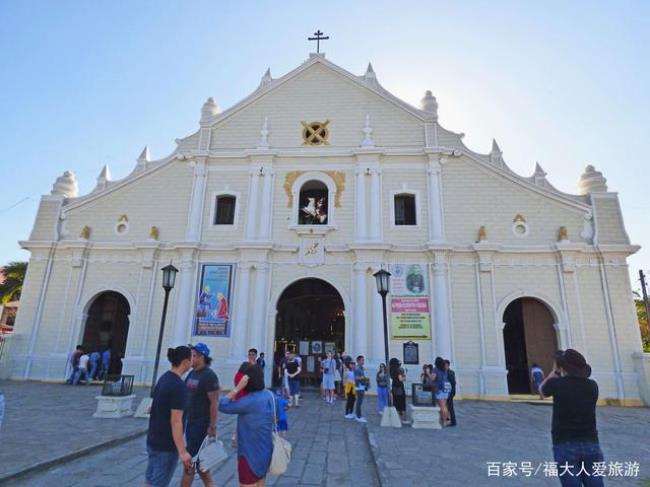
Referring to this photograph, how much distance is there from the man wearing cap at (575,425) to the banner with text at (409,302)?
445 inches

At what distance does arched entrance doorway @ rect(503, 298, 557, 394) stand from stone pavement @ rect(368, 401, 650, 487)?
367 cm

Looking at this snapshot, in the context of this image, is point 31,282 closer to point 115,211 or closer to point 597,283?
point 115,211

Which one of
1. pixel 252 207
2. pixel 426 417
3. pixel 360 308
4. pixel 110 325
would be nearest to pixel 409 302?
pixel 360 308

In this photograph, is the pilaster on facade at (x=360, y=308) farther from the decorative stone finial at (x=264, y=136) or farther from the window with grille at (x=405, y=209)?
the decorative stone finial at (x=264, y=136)

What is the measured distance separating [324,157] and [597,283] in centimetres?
1200

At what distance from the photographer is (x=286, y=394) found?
12023mm

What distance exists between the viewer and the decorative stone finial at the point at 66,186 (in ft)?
60.4

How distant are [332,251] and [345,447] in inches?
367

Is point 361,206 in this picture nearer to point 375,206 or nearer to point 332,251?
point 375,206

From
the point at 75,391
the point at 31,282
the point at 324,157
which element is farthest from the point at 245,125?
the point at 75,391

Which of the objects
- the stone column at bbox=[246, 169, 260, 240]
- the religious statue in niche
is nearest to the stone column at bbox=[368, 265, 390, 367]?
the religious statue in niche

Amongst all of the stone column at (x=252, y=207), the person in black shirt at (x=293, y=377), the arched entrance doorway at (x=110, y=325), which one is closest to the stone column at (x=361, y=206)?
the stone column at (x=252, y=207)

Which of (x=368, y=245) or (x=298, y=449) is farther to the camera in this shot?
(x=368, y=245)

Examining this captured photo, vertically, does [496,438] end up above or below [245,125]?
below
